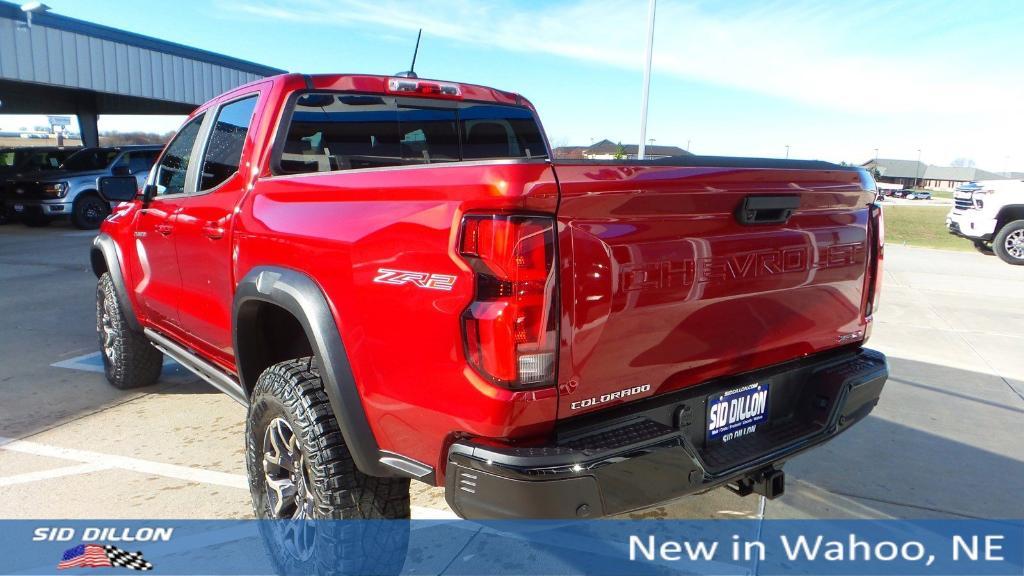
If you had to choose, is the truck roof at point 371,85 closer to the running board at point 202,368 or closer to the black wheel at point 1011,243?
the running board at point 202,368

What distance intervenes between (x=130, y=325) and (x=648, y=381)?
358cm

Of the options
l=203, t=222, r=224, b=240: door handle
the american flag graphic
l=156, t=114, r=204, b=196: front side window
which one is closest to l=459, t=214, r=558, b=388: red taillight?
l=203, t=222, r=224, b=240: door handle

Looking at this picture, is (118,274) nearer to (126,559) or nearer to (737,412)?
(126,559)

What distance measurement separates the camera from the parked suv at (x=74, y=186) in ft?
47.9

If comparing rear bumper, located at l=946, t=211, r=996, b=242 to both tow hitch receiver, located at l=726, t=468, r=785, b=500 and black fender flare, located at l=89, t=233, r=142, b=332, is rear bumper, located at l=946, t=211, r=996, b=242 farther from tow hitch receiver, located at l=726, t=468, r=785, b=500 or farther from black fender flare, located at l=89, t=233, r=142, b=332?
black fender flare, located at l=89, t=233, r=142, b=332

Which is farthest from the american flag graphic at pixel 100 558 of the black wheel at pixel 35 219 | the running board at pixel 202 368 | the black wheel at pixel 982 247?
the black wheel at pixel 982 247

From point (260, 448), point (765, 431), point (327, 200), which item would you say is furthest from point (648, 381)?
point (260, 448)

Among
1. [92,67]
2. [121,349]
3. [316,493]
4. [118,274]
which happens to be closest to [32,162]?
[92,67]

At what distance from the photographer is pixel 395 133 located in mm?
3434

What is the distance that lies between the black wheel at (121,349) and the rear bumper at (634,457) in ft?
11.4

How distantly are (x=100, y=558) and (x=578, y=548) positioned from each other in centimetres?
193

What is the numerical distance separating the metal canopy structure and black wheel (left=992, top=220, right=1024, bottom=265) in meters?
20.1

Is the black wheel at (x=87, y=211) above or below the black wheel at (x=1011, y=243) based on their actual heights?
below

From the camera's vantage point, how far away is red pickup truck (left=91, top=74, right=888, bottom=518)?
5.80 feet
